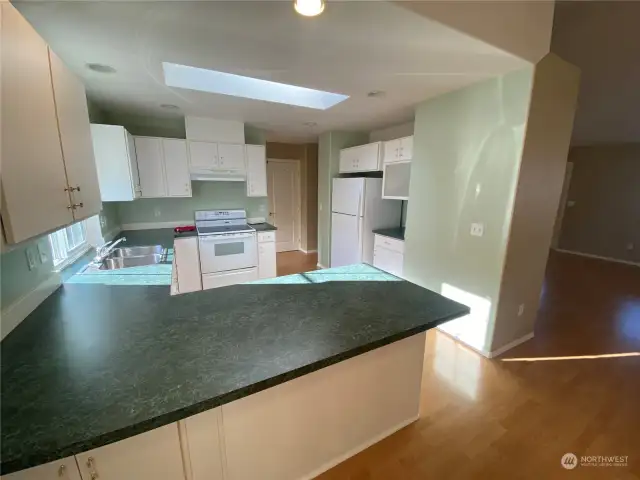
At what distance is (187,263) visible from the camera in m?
3.24

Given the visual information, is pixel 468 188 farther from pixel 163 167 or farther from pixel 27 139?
pixel 163 167

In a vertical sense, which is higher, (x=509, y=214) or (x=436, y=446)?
(x=509, y=214)

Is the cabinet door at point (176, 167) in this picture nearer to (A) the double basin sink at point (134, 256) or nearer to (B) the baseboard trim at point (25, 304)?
(A) the double basin sink at point (134, 256)

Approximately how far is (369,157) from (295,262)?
2.48 metres

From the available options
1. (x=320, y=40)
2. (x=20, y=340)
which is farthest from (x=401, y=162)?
(x=20, y=340)

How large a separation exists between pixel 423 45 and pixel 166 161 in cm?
304

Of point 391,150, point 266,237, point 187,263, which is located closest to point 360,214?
point 391,150

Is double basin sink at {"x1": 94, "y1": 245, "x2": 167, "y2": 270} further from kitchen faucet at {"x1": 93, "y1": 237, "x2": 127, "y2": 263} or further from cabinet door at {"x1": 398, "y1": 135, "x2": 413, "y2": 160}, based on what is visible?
cabinet door at {"x1": 398, "y1": 135, "x2": 413, "y2": 160}

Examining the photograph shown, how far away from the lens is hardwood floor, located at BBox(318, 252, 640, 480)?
1.48m

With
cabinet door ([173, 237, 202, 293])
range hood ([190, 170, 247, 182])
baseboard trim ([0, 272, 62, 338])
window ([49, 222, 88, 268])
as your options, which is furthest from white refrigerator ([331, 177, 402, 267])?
baseboard trim ([0, 272, 62, 338])

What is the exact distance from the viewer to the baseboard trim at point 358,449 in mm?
1398

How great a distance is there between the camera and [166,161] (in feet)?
10.8

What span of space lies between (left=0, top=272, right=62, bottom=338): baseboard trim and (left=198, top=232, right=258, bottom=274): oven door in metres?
1.67

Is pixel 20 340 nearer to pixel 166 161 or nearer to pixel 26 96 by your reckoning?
pixel 26 96
